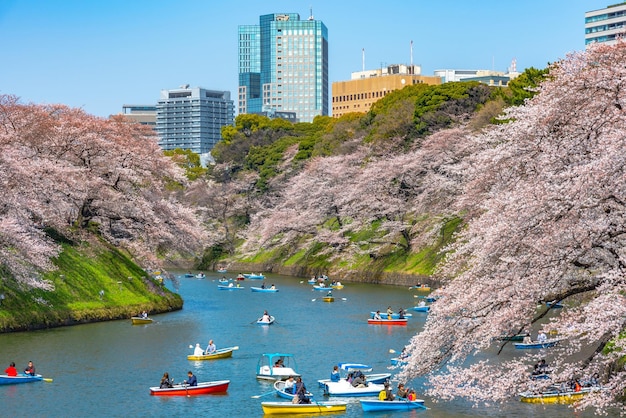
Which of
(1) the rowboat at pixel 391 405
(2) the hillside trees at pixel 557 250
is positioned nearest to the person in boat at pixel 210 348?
(1) the rowboat at pixel 391 405

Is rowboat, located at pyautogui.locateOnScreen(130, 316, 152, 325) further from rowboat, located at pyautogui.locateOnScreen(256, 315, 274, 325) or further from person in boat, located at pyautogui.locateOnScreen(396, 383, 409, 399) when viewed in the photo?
person in boat, located at pyautogui.locateOnScreen(396, 383, 409, 399)

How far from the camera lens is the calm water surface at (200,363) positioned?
33.8 meters

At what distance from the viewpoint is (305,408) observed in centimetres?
3338

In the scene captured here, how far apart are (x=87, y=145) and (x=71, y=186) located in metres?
6.05

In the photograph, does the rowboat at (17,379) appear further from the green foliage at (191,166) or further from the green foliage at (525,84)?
the green foliage at (191,166)

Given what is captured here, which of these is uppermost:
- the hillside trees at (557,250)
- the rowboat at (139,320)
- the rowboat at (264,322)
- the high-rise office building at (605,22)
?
the high-rise office building at (605,22)

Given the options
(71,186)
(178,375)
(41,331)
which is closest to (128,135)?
(71,186)

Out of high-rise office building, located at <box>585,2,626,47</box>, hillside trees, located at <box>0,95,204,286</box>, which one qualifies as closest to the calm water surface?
hillside trees, located at <box>0,95,204,286</box>

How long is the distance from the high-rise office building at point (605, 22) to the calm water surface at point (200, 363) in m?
102

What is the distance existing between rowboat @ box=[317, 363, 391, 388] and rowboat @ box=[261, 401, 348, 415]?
3064mm

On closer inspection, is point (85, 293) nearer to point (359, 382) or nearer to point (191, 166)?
point (359, 382)

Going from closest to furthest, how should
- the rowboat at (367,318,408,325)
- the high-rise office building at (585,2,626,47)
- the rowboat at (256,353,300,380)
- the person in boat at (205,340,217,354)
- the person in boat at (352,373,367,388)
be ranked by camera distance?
the person in boat at (352,373,367,388), the rowboat at (256,353,300,380), the person in boat at (205,340,217,354), the rowboat at (367,318,408,325), the high-rise office building at (585,2,626,47)

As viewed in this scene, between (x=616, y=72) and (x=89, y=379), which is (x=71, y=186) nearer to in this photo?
(x=89, y=379)

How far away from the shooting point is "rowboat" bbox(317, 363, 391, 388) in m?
36.9
